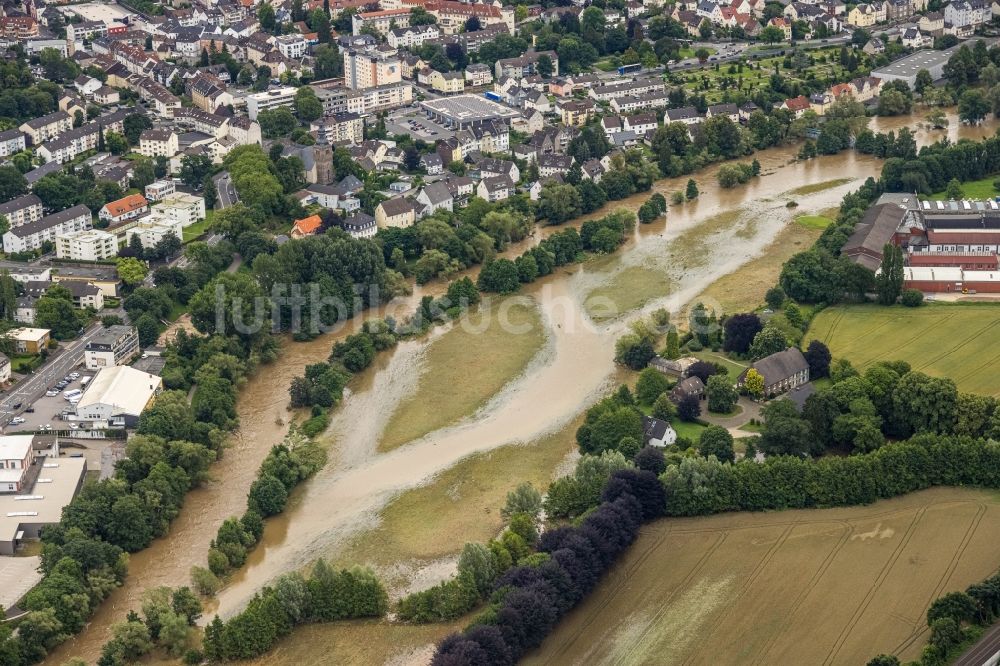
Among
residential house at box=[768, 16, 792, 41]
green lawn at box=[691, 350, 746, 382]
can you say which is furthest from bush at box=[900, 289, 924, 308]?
residential house at box=[768, 16, 792, 41]

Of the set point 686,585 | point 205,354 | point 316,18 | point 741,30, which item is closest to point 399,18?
point 316,18

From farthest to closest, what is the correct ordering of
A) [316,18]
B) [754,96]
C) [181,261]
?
[316,18] < [754,96] < [181,261]

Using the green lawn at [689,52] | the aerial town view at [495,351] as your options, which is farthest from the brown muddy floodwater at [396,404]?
the green lawn at [689,52]

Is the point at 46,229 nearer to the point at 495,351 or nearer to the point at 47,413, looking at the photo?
the point at 47,413

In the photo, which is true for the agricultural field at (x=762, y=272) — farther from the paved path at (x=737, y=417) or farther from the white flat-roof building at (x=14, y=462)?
the white flat-roof building at (x=14, y=462)

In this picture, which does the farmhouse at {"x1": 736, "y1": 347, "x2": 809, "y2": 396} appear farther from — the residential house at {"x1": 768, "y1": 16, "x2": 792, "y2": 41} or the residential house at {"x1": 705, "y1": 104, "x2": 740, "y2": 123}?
the residential house at {"x1": 768, "y1": 16, "x2": 792, "y2": 41}

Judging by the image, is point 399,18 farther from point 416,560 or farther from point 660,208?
point 416,560

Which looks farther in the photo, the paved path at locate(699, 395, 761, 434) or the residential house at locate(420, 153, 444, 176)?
the residential house at locate(420, 153, 444, 176)
